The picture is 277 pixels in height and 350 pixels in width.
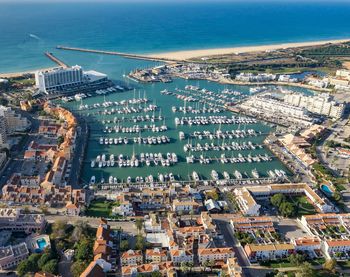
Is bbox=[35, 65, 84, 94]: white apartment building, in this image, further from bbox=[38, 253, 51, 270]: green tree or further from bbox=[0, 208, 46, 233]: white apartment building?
bbox=[38, 253, 51, 270]: green tree

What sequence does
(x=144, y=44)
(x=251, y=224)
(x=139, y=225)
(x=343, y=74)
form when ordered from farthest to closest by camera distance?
(x=144, y=44) → (x=343, y=74) → (x=251, y=224) → (x=139, y=225)

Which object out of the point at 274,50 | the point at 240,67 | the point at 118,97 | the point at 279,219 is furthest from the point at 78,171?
the point at 274,50

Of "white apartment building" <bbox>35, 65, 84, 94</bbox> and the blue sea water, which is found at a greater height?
the blue sea water

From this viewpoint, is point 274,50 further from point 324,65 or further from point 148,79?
point 148,79

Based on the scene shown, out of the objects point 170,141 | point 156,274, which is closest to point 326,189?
point 170,141

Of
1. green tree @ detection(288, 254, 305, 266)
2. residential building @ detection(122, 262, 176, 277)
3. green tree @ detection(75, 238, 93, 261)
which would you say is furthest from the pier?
green tree @ detection(288, 254, 305, 266)

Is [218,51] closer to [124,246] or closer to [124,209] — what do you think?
[124,209]
